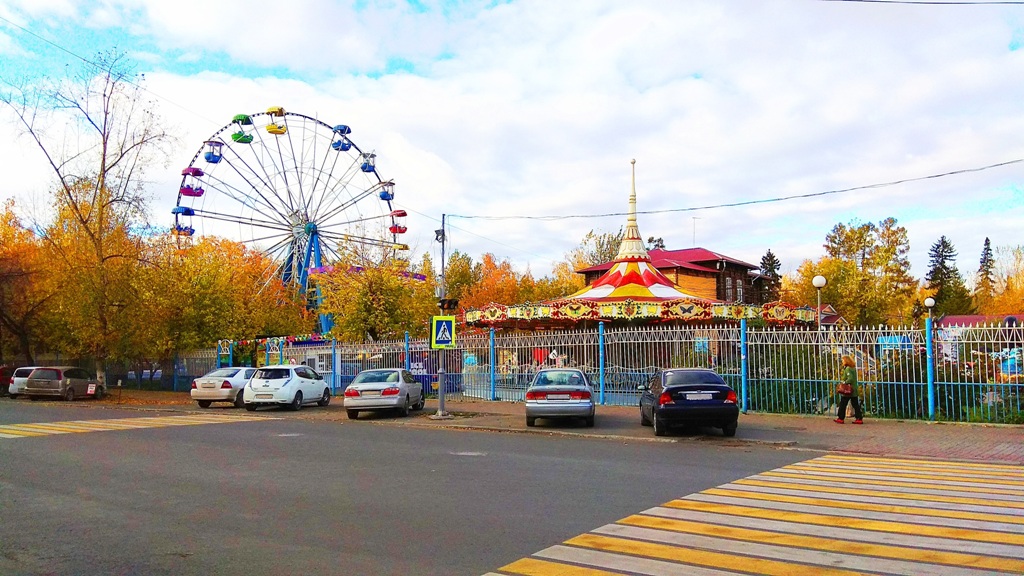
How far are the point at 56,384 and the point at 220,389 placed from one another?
361 inches

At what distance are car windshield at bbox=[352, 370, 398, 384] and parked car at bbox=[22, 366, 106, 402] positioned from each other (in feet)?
52.3

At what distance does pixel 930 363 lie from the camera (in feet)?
56.6

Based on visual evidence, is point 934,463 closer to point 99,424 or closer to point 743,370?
point 743,370

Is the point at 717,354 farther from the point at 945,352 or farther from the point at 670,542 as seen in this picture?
the point at 670,542

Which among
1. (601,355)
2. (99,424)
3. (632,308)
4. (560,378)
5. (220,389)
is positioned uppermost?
(632,308)

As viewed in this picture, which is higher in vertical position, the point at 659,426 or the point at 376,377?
the point at 376,377

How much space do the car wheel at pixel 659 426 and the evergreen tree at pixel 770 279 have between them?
58.8m

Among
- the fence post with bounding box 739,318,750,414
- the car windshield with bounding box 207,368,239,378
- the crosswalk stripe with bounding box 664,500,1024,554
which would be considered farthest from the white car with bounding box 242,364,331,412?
the crosswalk stripe with bounding box 664,500,1024,554

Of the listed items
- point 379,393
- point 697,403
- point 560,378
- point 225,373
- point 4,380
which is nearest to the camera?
point 697,403

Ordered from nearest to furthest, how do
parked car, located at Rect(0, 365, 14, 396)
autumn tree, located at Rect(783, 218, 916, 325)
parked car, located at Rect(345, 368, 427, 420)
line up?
parked car, located at Rect(345, 368, 427, 420), parked car, located at Rect(0, 365, 14, 396), autumn tree, located at Rect(783, 218, 916, 325)

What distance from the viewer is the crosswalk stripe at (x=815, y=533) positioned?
6078 millimetres

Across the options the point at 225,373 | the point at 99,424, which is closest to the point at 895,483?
→ the point at 99,424

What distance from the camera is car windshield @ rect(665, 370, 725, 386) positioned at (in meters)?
16.0

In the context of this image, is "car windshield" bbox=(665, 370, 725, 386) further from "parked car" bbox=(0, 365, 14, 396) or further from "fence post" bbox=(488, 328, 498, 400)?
"parked car" bbox=(0, 365, 14, 396)
